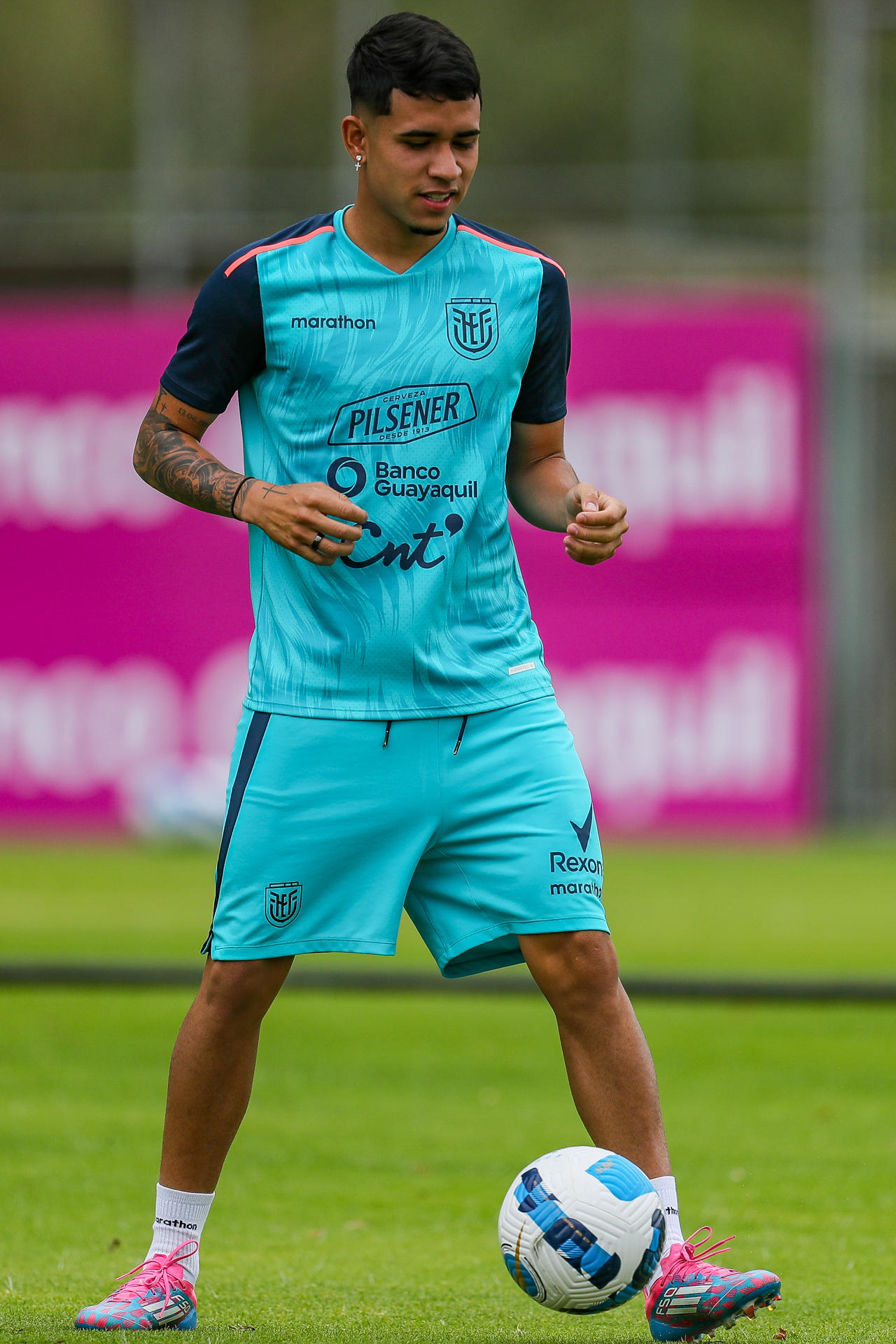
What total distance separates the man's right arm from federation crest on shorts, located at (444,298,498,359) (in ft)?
1.20

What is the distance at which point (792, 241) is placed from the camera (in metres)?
21.5

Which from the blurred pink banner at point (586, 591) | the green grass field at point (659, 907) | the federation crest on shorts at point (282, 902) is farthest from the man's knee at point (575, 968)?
the blurred pink banner at point (586, 591)

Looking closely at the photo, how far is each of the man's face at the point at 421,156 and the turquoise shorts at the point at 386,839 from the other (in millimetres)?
920

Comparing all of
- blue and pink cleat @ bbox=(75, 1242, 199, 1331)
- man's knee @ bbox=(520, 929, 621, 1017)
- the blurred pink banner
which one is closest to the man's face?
man's knee @ bbox=(520, 929, 621, 1017)

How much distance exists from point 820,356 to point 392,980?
10.9 meters

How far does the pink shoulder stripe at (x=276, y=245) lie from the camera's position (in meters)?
3.69

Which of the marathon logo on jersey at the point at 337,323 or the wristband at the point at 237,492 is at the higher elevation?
the marathon logo on jersey at the point at 337,323

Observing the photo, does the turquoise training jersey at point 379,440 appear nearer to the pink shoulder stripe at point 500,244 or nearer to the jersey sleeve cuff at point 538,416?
the pink shoulder stripe at point 500,244

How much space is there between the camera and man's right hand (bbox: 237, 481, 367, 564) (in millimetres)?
3508

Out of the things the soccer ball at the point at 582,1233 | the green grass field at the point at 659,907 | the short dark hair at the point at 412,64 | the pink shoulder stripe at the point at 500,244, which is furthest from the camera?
the green grass field at the point at 659,907

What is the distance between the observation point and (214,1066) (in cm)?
373

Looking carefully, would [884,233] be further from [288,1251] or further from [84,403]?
[288,1251]

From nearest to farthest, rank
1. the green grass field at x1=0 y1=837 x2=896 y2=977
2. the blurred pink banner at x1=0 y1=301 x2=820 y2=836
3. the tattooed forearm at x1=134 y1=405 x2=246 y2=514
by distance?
the tattooed forearm at x1=134 y1=405 x2=246 y2=514
the green grass field at x1=0 y1=837 x2=896 y2=977
the blurred pink banner at x1=0 y1=301 x2=820 y2=836

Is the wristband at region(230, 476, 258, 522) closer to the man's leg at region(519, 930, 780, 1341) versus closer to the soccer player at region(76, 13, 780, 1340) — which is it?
the soccer player at region(76, 13, 780, 1340)
